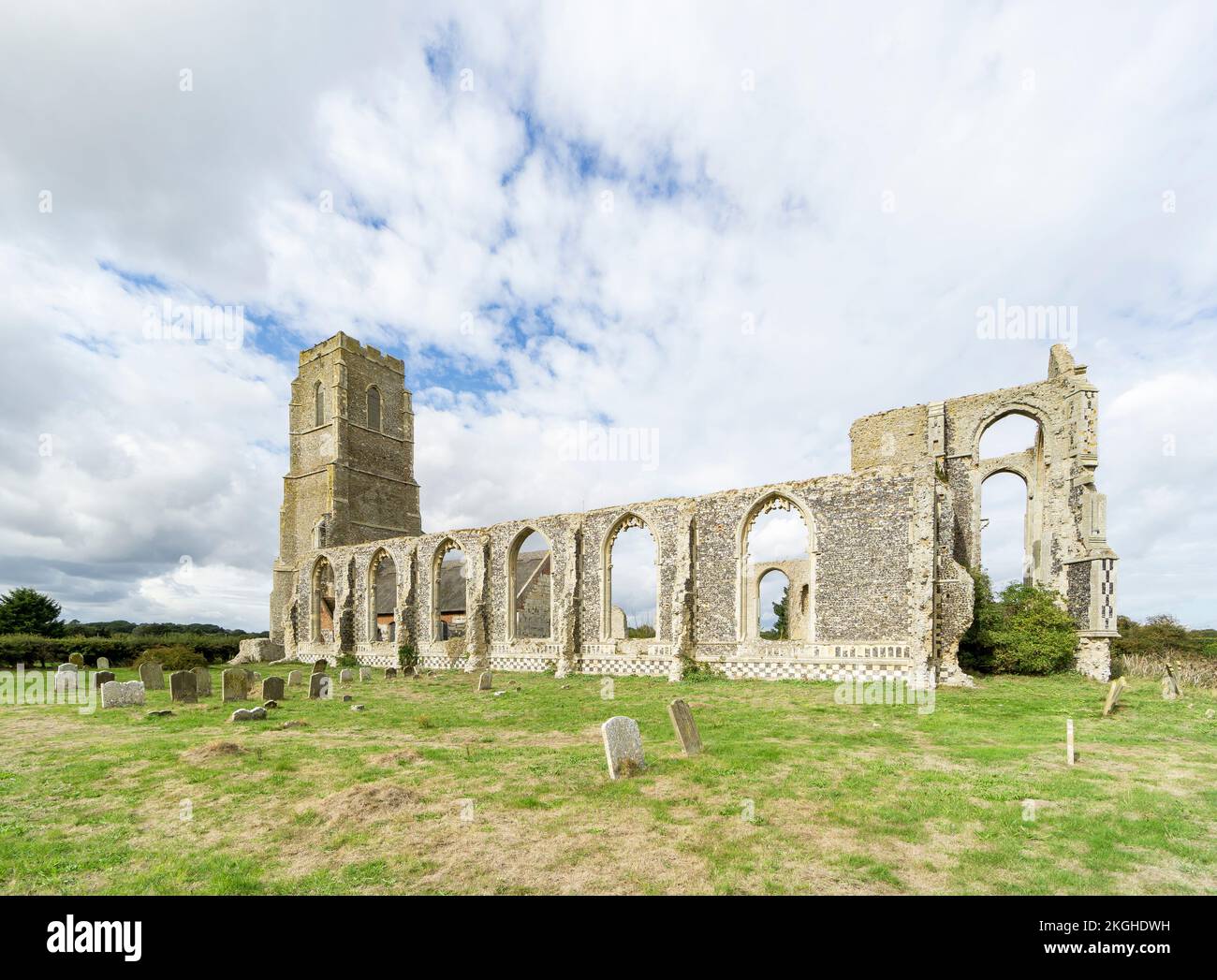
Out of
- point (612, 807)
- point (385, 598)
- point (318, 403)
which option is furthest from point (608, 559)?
point (318, 403)

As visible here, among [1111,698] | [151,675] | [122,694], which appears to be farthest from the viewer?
[151,675]

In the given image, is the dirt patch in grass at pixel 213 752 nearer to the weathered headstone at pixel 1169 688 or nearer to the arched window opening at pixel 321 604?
the weathered headstone at pixel 1169 688

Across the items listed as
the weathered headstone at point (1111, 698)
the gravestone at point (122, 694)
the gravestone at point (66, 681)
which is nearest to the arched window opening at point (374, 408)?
the gravestone at point (66, 681)

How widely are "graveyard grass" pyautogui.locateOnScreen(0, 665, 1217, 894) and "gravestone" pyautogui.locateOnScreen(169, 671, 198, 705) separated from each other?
3.09 meters

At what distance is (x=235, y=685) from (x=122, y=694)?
2748 millimetres

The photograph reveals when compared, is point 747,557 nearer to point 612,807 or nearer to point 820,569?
point 820,569

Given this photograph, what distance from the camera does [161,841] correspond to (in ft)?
16.1

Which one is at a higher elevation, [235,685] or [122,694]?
[235,685]

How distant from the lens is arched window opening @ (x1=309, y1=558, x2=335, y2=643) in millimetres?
29233

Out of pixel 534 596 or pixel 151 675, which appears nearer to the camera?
pixel 151 675

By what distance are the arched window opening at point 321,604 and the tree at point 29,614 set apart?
46.1ft

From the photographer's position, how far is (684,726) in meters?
7.70

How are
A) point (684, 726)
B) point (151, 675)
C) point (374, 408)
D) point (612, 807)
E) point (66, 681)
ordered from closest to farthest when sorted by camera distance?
point (612, 807) < point (684, 726) < point (66, 681) < point (151, 675) < point (374, 408)
